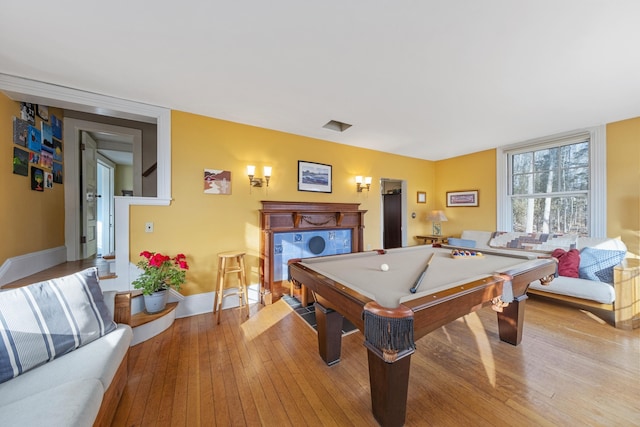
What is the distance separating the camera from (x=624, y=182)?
2.90 m

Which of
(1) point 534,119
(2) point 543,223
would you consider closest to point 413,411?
(1) point 534,119

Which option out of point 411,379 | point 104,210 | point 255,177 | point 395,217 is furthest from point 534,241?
point 104,210

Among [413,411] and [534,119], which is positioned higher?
[534,119]

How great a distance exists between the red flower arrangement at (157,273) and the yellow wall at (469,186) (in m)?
4.83

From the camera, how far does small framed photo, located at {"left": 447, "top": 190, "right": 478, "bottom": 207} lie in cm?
443

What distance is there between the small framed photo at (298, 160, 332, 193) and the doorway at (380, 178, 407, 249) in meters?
1.56

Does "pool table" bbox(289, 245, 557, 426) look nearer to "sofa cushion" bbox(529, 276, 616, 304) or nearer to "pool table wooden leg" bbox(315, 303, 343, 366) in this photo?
"pool table wooden leg" bbox(315, 303, 343, 366)

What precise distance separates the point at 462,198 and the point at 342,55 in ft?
13.3

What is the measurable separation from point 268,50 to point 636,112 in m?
4.23

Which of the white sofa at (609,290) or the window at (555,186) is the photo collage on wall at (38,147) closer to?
the white sofa at (609,290)

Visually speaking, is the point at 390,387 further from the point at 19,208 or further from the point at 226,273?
the point at 19,208

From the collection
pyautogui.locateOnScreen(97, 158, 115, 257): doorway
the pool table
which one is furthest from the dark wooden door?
pyautogui.locateOnScreen(97, 158, 115, 257): doorway

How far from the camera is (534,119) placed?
292cm

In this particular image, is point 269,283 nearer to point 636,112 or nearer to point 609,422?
point 609,422
